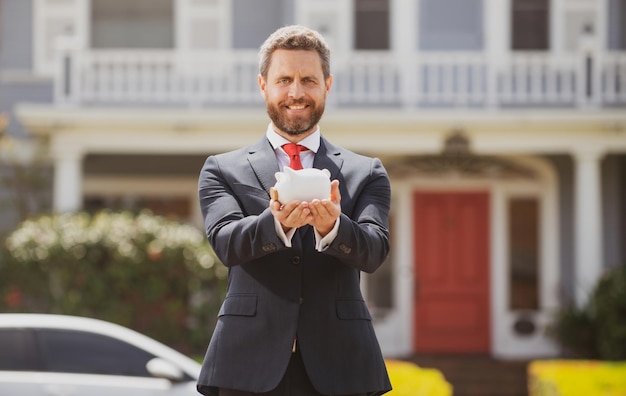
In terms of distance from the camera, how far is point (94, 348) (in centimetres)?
800

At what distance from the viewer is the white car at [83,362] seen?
7758 mm

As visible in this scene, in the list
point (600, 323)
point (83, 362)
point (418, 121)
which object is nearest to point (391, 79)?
point (418, 121)

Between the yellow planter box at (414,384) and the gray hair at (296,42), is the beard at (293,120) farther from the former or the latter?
the yellow planter box at (414,384)

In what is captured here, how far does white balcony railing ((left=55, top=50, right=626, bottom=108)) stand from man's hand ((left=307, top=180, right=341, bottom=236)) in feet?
36.7

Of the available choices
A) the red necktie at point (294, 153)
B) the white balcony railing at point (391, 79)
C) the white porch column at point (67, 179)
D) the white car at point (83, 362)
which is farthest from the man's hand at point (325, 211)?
the white porch column at point (67, 179)

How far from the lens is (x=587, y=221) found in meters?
13.8

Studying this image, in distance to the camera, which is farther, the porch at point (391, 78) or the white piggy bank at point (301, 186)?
the porch at point (391, 78)

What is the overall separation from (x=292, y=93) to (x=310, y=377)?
0.74 m

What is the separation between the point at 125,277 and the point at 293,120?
30.0ft

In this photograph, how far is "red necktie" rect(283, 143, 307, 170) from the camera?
9.78 ft

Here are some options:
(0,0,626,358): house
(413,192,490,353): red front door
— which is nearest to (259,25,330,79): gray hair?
(0,0,626,358): house

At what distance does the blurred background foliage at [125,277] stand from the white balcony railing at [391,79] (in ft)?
8.08

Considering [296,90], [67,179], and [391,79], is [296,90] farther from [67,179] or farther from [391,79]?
[67,179]

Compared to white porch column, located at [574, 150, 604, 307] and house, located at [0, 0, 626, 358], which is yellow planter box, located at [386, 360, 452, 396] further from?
house, located at [0, 0, 626, 358]
